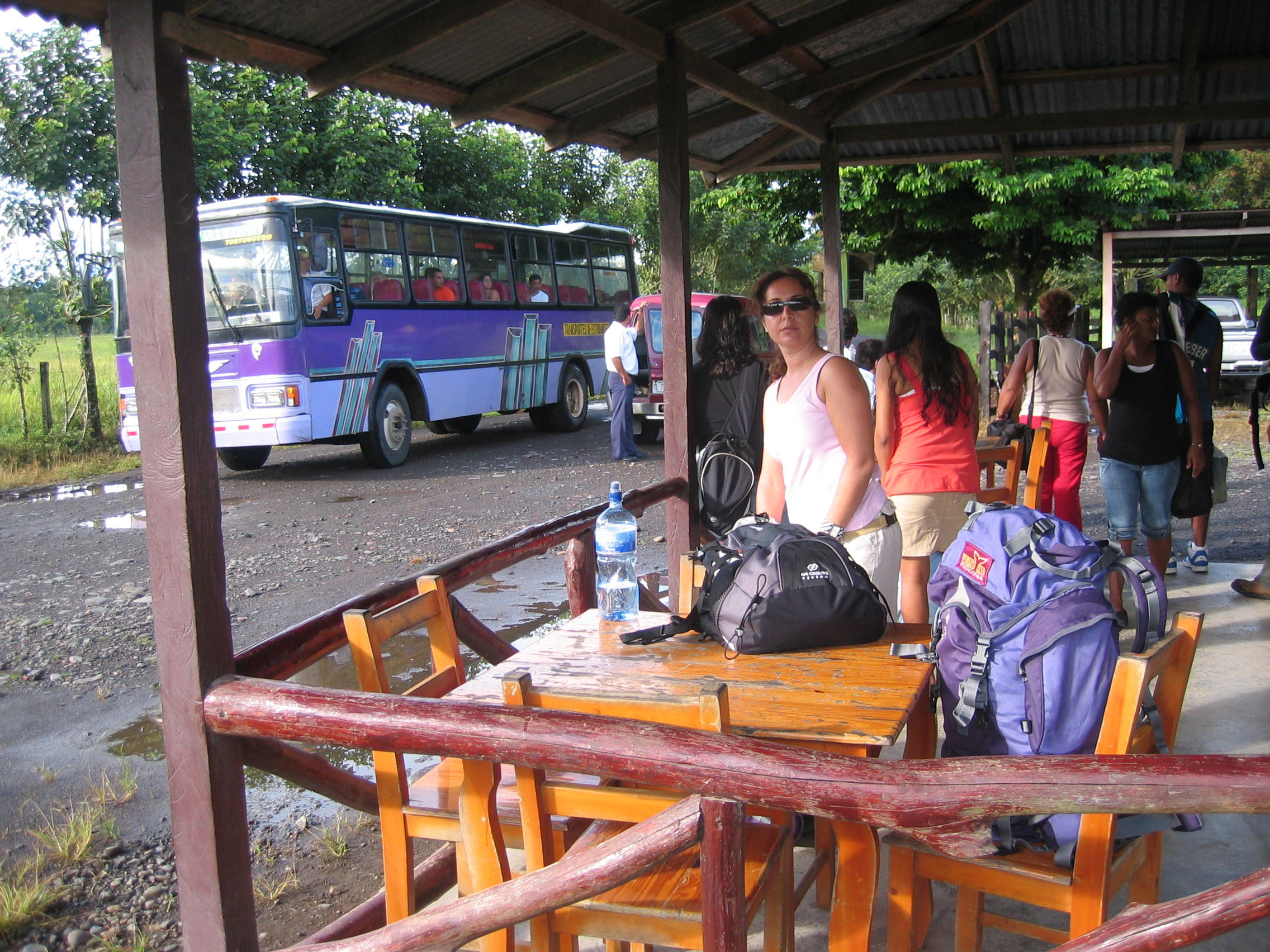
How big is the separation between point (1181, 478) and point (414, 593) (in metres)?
4.52

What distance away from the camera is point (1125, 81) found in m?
6.45

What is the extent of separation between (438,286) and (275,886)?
37.6 ft

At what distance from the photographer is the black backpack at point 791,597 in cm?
258

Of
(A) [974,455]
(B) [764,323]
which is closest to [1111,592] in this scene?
(A) [974,455]

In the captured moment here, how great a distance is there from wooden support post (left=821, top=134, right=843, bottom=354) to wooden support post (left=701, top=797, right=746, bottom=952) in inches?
217

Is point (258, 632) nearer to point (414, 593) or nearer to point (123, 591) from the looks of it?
point (123, 591)

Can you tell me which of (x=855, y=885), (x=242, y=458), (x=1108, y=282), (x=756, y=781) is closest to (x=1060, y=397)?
(x=855, y=885)

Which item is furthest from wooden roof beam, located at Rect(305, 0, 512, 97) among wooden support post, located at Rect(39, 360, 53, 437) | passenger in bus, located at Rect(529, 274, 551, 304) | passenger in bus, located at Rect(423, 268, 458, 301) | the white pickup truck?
the white pickup truck

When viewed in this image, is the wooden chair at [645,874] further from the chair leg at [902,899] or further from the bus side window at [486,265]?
the bus side window at [486,265]

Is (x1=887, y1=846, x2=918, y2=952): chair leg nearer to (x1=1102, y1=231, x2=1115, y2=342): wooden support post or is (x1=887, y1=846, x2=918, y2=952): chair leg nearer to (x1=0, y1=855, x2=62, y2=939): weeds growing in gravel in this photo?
(x1=0, y1=855, x2=62, y2=939): weeds growing in gravel

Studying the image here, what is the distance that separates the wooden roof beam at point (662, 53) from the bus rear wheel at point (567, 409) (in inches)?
430

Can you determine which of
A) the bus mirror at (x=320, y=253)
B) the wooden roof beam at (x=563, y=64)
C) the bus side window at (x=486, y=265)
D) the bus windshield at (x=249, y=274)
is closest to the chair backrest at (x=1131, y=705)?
the wooden roof beam at (x=563, y=64)

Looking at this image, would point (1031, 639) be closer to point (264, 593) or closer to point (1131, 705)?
point (1131, 705)

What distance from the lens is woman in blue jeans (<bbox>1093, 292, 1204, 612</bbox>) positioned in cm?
538
